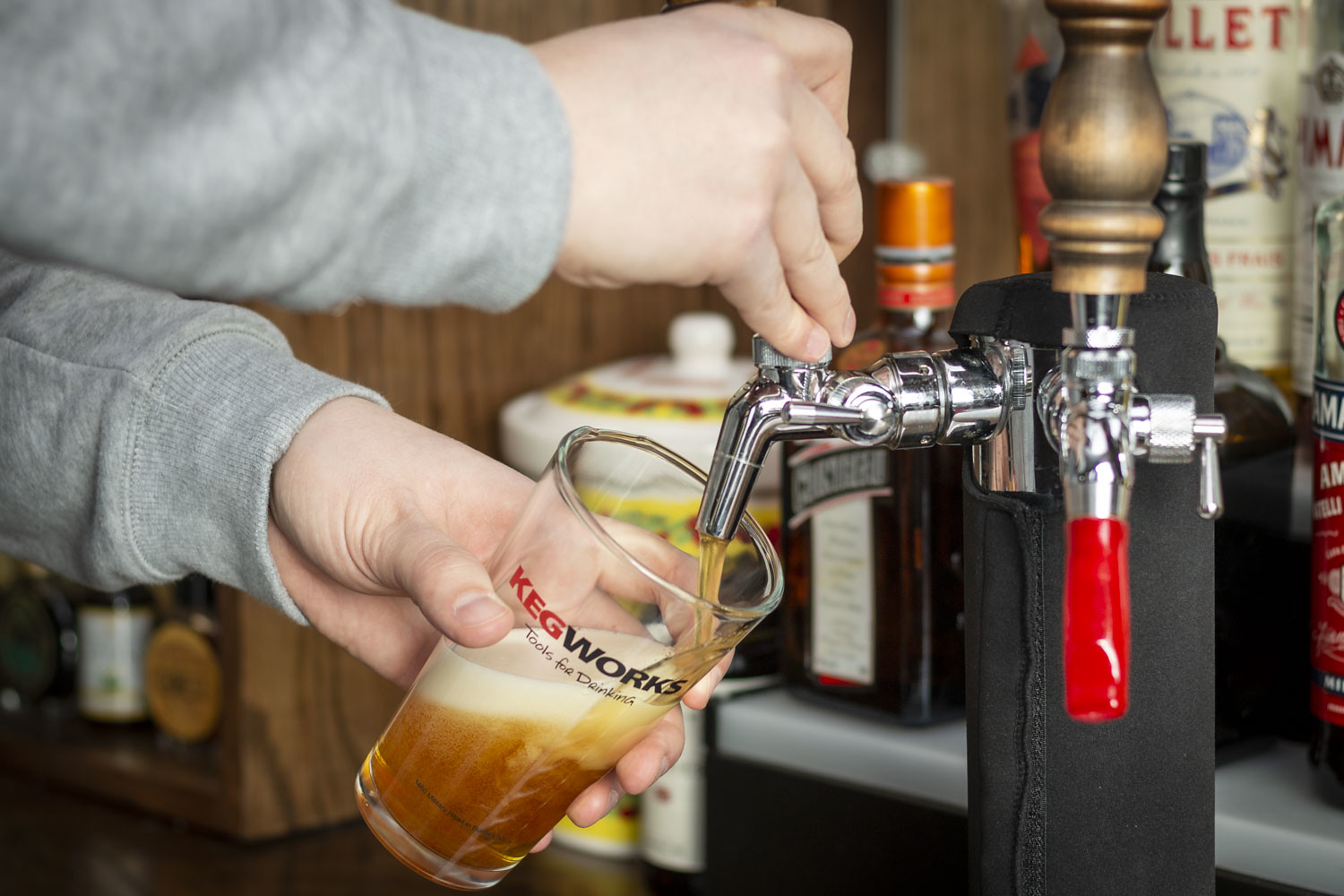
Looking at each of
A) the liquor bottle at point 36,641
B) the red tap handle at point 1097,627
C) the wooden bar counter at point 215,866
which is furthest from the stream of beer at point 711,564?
the liquor bottle at point 36,641

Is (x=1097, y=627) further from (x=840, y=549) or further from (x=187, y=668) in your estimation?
(x=187, y=668)

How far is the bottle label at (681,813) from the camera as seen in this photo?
958 millimetres

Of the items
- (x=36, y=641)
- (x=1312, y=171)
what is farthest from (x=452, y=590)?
(x=36, y=641)

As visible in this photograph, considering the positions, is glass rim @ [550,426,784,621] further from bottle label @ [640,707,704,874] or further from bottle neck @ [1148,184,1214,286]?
bottle label @ [640,707,704,874]

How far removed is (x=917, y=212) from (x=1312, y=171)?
0.74 feet

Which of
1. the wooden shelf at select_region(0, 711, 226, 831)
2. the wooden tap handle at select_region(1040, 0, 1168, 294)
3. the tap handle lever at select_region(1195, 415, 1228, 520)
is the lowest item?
the wooden shelf at select_region(0, 711, 226, 831)

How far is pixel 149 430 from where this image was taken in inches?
27.9

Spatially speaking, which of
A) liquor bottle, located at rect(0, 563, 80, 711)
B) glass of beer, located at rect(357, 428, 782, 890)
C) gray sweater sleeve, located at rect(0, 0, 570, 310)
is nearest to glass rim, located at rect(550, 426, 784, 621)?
glass of beer, located at rect(357, 428, 782, 890)

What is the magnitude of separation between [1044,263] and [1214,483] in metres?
0.35

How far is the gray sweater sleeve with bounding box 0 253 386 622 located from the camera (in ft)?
2.29

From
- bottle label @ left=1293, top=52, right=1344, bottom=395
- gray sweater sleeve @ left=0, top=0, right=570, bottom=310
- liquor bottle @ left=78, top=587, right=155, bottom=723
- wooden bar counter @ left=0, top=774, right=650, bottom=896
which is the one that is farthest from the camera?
liquor bottle @ left=78, top=587, right=155, bottom=723

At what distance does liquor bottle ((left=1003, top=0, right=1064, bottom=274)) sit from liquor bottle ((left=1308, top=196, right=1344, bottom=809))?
21 cm

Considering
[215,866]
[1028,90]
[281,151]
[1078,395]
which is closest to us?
[281,151]

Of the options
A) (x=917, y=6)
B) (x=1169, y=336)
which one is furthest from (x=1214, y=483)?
(x=917, y=6)
